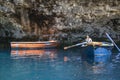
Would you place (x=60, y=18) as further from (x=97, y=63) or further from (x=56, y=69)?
(x=56, y=69)

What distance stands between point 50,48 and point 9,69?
1465 centimetres

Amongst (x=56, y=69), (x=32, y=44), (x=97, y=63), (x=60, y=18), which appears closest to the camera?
(x=56, y=69)

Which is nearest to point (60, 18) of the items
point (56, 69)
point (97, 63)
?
point (97, 63)

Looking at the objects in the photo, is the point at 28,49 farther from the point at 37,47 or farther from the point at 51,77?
the point at 51,77

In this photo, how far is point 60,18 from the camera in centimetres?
3688

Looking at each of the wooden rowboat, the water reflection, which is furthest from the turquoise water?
the wooden rowboat

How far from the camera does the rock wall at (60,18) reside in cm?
3541

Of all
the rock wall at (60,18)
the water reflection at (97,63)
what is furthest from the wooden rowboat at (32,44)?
the water reflection at (97,63)

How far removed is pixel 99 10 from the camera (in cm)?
3581

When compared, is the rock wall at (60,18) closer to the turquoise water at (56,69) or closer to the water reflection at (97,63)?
the water reflection at (97,63)

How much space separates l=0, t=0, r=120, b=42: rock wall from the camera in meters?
35.4

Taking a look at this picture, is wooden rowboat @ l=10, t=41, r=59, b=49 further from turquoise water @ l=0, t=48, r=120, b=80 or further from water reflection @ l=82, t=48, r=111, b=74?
water reflection @ l=82, t=48, r=111, b=74

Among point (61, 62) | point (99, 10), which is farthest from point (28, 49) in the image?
point (61, 62)

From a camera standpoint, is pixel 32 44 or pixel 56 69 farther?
pixel 32 44
